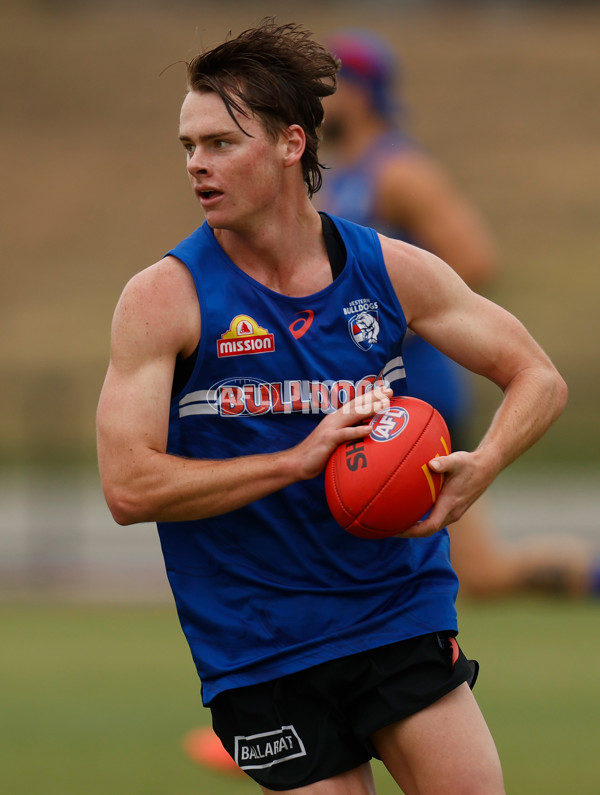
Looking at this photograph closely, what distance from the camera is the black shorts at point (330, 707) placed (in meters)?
3.77

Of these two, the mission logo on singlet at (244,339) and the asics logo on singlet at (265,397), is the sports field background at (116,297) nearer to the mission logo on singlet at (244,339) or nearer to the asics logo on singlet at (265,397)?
the mission logo on singlet at (244,339)

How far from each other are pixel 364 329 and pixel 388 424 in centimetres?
32

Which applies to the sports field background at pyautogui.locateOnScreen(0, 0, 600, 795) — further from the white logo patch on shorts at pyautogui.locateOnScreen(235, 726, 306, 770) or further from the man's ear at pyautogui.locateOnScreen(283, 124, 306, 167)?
the white logo patch on shorts at pyautogui.locateOnScreen(235, 726, 306, 770)

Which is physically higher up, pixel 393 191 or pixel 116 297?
pixel 116 297

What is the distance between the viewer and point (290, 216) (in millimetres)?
3924

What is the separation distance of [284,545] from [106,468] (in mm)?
548

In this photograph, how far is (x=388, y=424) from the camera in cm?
366

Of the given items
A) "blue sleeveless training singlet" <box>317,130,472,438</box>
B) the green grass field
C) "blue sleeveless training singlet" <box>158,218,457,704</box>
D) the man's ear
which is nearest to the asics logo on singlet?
"blue sleeveless training singlet" <box>158,218,457,704</box>

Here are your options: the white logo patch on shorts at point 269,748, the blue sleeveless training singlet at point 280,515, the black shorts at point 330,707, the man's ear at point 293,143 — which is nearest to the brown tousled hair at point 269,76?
the man's ear at point 293,143

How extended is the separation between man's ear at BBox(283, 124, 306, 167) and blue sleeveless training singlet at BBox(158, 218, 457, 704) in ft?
0.91

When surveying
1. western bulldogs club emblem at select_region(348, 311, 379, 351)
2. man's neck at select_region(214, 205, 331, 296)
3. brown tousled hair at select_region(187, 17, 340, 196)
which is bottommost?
western bulldogs club emblem at select_region(348, 311, 379, 351)

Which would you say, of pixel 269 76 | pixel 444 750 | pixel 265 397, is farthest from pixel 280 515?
pixel 269 76

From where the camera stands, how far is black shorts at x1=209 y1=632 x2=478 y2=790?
12.4 ft

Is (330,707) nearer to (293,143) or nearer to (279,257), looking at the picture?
(279,257)
